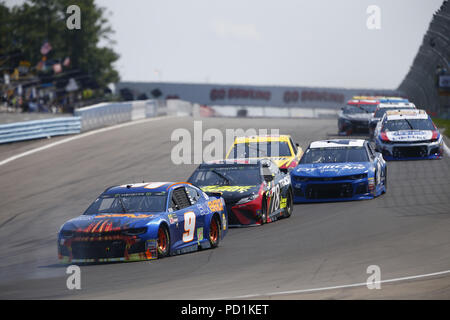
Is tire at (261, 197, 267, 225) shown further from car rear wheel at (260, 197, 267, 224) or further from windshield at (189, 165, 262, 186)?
windshield at (189, 165, 262, 186)

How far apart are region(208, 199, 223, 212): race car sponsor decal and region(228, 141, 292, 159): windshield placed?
24.0 ft

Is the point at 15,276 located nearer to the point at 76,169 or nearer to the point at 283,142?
the point at 283,142

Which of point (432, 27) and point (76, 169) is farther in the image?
point (432, 27)

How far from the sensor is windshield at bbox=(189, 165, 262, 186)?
54.3 feet

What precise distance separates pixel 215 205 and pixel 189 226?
1.19 m

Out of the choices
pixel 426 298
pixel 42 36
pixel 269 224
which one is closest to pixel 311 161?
pixel 269 224

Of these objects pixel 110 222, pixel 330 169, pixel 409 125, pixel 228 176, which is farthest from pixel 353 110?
pixel 110 222

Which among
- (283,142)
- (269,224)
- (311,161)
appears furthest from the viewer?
(283,142)

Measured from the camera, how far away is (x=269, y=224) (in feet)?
53.0

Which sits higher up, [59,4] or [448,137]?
[59,4]

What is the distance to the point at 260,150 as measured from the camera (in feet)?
72.2

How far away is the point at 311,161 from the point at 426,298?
452 inches

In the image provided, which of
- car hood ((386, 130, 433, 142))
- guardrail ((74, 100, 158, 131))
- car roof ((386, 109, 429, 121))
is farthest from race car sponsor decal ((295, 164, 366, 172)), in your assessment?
guardrail ((74, 100, 158, 131))

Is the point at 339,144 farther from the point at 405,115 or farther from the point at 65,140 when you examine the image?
the point at 65,140
